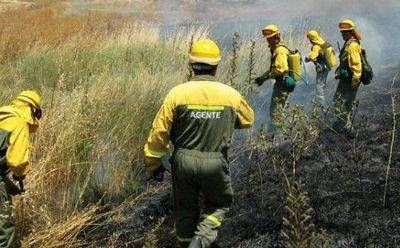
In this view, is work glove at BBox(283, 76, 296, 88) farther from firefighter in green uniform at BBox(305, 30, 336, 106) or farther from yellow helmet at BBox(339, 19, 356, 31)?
firefighter in green uniform at BBox(305, 30, 336, 106)

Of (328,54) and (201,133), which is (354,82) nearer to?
(328,54)

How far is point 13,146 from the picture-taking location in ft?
11.0

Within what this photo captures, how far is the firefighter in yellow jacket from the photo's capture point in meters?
3.59

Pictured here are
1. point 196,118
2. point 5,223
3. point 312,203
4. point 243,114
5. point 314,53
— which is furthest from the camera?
point 314,53

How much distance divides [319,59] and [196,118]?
443 cm

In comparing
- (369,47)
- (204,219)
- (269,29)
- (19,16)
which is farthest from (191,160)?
(369,47)

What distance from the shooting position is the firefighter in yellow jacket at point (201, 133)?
359 centimetres

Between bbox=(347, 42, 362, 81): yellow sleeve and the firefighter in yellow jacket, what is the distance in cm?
287

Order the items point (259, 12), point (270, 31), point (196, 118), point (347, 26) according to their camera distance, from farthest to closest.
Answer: point (259, 12) → point (270, 31) → point (347, 26) → point (196, 118)

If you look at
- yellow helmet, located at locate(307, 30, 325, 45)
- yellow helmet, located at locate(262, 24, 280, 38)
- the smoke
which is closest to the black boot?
yellow helmet, located at locate(262, 24, 280, 38)

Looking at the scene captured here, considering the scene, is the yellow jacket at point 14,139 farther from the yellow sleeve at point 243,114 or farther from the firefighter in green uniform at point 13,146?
the yellow sleeve at point 243,114

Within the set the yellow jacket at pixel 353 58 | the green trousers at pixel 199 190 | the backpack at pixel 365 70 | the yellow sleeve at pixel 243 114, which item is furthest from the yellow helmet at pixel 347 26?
the green trousers at pixel 199 190

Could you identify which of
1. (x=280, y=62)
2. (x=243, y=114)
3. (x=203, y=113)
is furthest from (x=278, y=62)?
(x=203, y=113)

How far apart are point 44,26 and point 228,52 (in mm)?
3515
